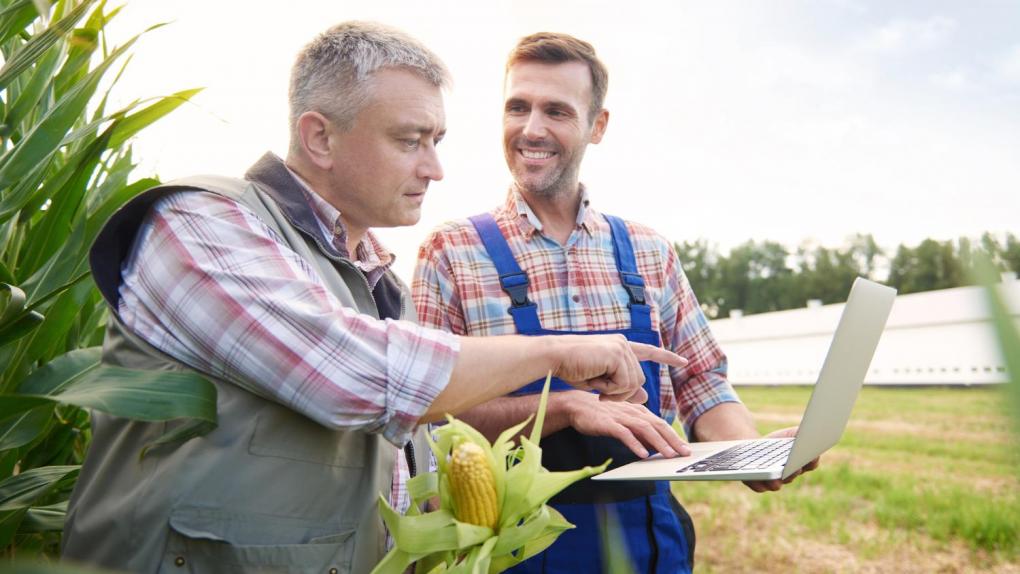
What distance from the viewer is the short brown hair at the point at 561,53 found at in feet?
6.89

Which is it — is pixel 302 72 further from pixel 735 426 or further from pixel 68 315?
pixel 735 426

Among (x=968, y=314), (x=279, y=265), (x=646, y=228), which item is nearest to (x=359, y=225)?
(x=279, y=265)

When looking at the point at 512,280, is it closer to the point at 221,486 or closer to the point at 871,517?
the point at 221,486

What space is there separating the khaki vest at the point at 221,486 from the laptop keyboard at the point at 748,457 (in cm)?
52

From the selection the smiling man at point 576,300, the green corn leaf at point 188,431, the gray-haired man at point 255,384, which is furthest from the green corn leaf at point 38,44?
the smiling man at point 576,300

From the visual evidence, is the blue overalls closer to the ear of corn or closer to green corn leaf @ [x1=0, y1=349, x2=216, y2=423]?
the ear of corn

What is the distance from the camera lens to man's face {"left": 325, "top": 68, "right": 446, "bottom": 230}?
1.40 meters

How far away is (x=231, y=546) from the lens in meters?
1.02

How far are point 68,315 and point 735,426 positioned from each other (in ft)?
4.88

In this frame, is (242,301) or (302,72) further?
(302,72)

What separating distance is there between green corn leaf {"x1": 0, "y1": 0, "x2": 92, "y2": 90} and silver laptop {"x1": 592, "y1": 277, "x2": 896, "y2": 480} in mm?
982

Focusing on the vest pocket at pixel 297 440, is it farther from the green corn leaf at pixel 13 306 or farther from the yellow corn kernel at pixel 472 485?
the green corn leaf at pixel 13 306

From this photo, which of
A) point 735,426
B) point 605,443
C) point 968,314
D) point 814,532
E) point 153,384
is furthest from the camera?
point 814,532

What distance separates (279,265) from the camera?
1.07 meters
